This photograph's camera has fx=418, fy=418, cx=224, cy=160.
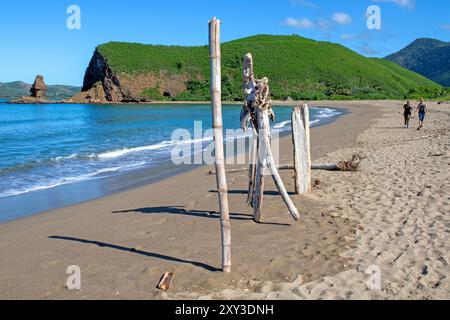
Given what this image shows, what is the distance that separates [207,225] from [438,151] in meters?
9.19

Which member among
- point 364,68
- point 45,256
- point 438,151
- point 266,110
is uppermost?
point 364,68

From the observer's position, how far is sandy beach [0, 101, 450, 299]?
16.3 ft

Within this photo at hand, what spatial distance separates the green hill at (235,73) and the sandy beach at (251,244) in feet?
279

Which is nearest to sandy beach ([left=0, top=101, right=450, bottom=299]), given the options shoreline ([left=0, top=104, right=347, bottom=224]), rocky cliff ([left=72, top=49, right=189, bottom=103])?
shoreline ([left=0, top=104, right=347, bottom=224])

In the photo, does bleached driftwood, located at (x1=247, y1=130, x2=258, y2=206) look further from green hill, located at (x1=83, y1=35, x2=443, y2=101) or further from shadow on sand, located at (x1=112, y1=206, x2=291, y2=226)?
green hill, located at (x1=83, y1=35, x2=443, y2=101)

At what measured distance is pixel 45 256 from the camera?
20.8 ft

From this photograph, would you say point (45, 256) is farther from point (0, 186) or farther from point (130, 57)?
point (130, 57)

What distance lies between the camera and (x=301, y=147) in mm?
8992

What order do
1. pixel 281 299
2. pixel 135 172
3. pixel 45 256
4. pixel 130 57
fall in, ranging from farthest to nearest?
pixel 130 57 < pixel 135 172 < pixel 45 256 < pixel 281 299

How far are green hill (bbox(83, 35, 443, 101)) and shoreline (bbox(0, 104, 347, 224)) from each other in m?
81.2

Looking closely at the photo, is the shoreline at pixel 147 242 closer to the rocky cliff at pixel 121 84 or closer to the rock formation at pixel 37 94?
the rocky cliff at pixel 121 84

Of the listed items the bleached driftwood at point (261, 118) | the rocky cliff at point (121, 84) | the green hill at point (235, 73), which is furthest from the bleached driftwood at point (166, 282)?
the rocky cliff at point (121, 84)

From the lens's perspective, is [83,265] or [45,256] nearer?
[83,265]

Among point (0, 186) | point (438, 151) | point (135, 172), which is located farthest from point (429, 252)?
point (0, 186)
